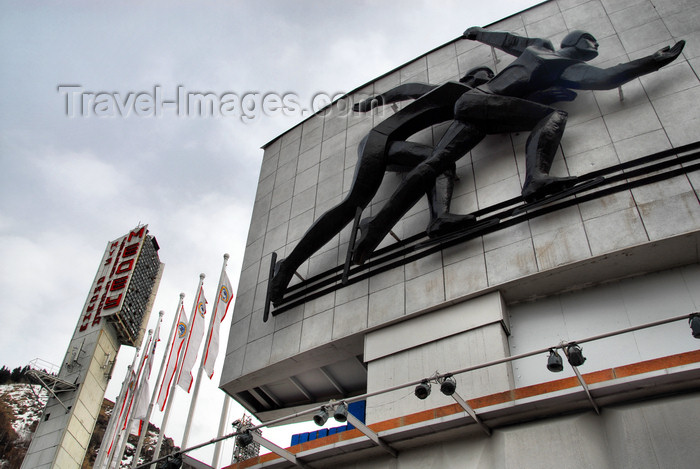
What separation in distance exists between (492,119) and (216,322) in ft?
36.2

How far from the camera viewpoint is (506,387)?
459 inches

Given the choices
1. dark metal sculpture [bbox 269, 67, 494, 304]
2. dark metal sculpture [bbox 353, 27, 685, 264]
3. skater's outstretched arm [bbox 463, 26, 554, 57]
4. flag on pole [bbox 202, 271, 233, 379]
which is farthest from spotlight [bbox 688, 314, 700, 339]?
flag on pole [bbox 202, 271, 233, 379]

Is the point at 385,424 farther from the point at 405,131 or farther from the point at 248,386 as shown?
the point at 405,131

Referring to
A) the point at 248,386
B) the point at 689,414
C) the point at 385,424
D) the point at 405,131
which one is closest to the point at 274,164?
the point at 405,131

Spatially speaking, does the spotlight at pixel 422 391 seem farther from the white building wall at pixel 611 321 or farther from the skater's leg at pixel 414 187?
the skater's leg at pixel 414 187

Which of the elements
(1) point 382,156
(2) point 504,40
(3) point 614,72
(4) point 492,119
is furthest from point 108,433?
(3) point 614,72

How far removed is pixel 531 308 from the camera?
13.4 meters

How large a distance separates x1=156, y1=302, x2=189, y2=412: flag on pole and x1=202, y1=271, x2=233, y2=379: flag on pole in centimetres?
176

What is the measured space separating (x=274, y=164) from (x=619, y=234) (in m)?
16.3

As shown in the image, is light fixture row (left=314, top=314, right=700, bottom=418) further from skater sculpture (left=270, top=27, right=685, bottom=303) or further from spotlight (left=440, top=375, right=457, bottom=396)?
skater sculpture (left=270, top=27, right=685, bottom=303)

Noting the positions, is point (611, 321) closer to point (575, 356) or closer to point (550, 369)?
point (575, 356)

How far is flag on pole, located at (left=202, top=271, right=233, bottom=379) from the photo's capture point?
57.0 ft

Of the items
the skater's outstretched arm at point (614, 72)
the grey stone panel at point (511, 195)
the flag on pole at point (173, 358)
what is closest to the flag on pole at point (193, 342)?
the flag on pole at point (173, 358)

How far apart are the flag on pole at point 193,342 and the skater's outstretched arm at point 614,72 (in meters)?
14.1
